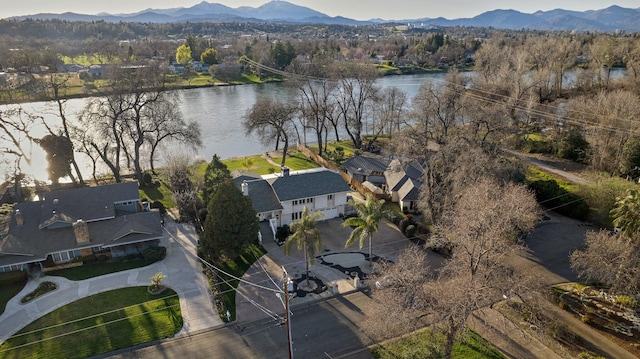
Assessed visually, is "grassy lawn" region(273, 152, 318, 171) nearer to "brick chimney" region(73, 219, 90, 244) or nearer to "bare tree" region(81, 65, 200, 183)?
"bare tree" region(81, 65, 200, 183)

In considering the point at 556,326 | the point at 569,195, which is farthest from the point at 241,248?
the point at 569,195

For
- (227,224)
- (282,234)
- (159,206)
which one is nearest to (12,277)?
(159,206)

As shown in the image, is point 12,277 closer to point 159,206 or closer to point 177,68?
point 159,206

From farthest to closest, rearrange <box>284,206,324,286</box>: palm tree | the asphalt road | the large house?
1. the large house
2. <box>284,206,324,286</box>: palm tree
3. the asphalt road

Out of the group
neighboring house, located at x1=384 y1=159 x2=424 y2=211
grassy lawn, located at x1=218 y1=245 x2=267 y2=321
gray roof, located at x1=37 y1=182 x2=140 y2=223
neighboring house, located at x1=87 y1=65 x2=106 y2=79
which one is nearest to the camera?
grassy lawn, located at x1=218 y1=245 x2=267 y2=321

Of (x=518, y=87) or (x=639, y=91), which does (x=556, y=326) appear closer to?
(x=518, y=87)

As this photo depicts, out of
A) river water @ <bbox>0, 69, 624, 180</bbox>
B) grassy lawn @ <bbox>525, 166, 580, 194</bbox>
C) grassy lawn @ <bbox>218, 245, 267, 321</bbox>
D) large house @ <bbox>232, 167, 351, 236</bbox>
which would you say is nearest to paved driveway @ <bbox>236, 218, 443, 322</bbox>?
grassy lawn @ <bbox>218, 245, 267, 321</bbox>

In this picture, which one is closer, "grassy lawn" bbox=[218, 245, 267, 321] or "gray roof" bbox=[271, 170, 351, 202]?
"grassy lawn" bbox=[218, 245, 267, 321]

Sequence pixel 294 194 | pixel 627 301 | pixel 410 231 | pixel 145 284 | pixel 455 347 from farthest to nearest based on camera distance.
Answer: pixel 294 194
pixel 410 231
pixel 145 284
pixel 627 301
pixel 455 347
